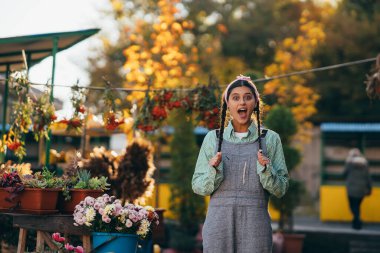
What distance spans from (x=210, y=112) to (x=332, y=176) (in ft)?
33.8

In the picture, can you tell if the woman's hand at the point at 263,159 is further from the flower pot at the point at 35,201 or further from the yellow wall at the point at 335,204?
the yellow wall at the point at 335,204

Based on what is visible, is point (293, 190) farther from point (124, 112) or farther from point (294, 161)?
point (124, 112)

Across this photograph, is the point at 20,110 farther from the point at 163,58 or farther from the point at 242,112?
the point at 163,58

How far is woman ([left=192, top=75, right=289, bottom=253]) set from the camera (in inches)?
172

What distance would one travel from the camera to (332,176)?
19.2m

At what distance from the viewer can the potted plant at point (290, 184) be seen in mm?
13695

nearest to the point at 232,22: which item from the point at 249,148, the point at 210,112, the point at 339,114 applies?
the point at 339,114

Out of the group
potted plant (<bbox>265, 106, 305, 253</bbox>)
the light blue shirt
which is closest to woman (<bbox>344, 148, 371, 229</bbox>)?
potted plant (<bbox>265, 106, 305, 253</bbox>)

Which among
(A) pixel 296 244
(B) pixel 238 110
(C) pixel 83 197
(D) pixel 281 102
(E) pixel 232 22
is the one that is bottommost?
(A) pixel 296 244

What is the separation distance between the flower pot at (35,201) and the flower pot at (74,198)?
12cm

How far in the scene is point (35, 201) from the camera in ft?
21.0

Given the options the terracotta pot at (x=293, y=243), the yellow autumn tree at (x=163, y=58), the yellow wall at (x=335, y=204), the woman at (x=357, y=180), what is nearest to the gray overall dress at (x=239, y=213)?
the terracotta pot at (x=293, y=243)

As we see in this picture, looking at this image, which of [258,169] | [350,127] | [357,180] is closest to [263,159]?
[258,169]

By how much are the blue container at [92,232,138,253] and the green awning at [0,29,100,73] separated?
3.15 metres
